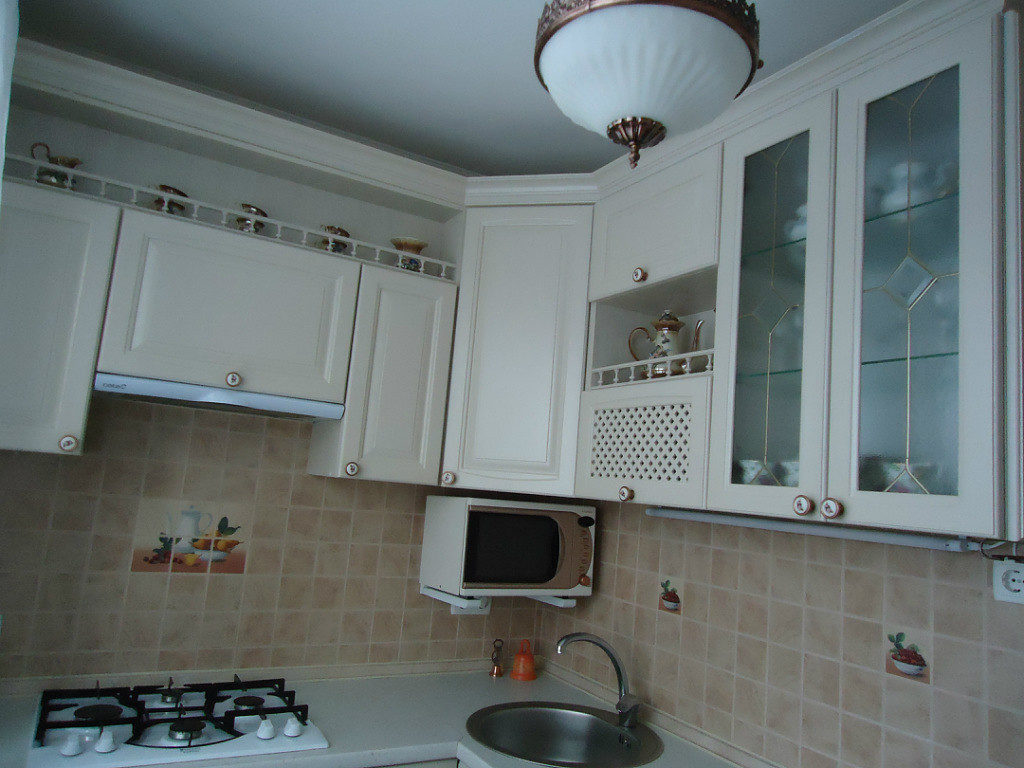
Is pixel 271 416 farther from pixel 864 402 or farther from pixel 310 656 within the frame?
pixel 864 402

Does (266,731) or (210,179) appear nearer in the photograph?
(266,731)

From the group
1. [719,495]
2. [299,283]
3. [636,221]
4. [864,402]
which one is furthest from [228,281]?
[864,402]

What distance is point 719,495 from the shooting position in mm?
1617

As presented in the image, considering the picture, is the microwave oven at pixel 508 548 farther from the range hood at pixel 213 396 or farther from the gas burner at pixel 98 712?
the gas burner at pixel 98 712

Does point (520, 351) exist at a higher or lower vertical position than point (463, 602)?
higher

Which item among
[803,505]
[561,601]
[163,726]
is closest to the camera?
[803,505]

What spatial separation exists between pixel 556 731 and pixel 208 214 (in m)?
1.89

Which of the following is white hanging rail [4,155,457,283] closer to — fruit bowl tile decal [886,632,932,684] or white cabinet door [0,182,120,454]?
white cabinet door [0,182,120,454]

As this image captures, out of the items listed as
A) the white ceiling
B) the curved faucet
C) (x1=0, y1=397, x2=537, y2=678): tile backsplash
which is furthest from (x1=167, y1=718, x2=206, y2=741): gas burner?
the white ceiling

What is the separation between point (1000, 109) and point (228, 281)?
1.76 meters

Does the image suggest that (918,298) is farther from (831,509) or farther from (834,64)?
(834,64)

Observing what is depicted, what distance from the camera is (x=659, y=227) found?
6.32ft

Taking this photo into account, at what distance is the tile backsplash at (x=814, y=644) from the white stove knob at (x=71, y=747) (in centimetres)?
145

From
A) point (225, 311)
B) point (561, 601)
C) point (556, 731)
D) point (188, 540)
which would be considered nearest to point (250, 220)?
point (225, 311)
